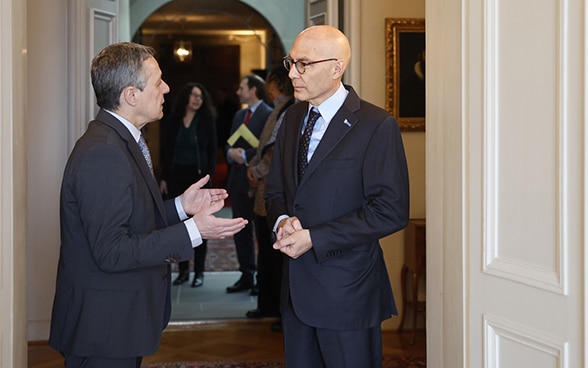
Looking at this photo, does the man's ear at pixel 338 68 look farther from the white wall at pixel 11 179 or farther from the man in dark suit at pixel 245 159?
the man in dark suit at pixel 245 159

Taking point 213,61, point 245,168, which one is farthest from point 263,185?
point 213,61

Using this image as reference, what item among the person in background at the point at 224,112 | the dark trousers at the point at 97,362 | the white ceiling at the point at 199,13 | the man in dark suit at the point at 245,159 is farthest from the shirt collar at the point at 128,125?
the person in background at the point at 224,112

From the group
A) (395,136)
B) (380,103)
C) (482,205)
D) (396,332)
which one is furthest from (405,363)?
(482,205)

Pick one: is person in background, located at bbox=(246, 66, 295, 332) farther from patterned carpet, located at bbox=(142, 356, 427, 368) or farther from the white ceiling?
the white ceiling

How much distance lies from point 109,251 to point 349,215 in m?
0.94

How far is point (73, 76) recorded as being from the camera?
555cm

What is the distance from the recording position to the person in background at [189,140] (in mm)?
7332

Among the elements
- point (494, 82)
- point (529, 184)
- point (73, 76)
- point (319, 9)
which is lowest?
point (529, 184)

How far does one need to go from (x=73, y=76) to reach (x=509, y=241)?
3.95 m

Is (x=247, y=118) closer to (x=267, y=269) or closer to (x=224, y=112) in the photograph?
(x=267, y=269)

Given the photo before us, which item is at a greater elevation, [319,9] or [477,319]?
[319,9]

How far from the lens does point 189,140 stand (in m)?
7.35

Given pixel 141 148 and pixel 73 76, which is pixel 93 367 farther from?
pixel 73 76

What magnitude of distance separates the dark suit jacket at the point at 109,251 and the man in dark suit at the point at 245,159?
3.87 metres
